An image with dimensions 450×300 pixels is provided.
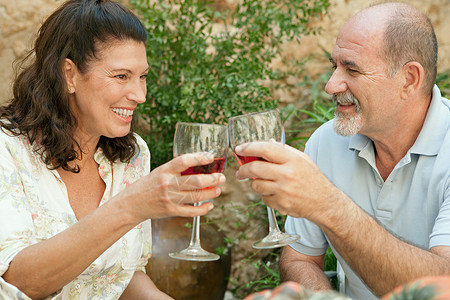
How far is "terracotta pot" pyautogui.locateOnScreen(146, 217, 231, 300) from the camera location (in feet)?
11.2

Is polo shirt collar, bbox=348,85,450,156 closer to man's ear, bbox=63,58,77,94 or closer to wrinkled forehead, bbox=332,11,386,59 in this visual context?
wrinkled forehead, bbox=332,11,386,59

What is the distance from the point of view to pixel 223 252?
3.67m

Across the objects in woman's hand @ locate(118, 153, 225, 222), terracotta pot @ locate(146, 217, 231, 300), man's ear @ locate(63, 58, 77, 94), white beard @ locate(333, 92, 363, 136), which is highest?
man's ear @ locate(63, 58, 77, 94)

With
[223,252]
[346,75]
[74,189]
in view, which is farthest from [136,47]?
[223,252]

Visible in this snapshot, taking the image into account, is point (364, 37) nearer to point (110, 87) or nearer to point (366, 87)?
point (366, 87)

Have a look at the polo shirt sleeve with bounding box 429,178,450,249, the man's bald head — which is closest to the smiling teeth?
the man's bald head

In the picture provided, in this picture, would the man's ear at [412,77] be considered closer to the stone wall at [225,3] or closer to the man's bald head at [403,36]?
the man's bald head at [403,36]

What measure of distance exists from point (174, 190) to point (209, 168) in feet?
0.39

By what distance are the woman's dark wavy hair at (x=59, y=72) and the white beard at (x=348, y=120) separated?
932 mm

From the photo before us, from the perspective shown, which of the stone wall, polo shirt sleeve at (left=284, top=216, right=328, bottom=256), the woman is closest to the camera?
the woman

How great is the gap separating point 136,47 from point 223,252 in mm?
1858

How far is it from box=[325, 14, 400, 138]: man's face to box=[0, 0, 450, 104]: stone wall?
2.31 m

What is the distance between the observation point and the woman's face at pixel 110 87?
2.18m

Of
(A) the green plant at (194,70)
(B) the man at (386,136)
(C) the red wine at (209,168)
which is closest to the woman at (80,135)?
(C) the red wine at (209,168)
